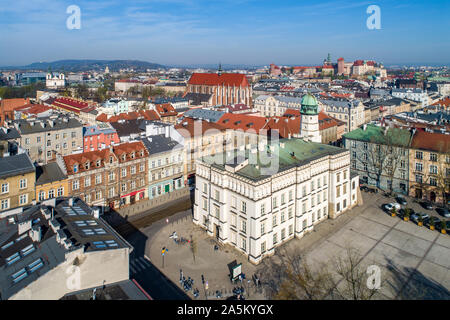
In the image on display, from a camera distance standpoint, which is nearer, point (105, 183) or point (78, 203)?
point (78, 203)

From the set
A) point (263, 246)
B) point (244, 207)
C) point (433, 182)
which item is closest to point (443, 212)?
point (433, 182)

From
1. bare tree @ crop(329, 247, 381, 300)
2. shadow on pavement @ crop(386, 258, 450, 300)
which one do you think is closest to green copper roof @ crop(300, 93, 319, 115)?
bare tree @ crop(329, 247, 381, 300)

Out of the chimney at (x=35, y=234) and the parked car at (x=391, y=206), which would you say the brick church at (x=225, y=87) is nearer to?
A: the parked car at (x=391, y=206)

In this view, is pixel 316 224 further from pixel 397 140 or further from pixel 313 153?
pixel 397 140

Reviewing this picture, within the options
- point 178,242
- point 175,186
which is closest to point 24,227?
point 178,242

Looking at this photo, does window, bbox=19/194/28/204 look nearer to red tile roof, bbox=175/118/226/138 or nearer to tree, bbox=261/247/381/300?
red tile roof, bbox=175/118/226/138

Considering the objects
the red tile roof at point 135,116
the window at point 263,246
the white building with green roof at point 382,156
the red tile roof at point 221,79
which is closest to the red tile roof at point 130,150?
the window at point 263,246
